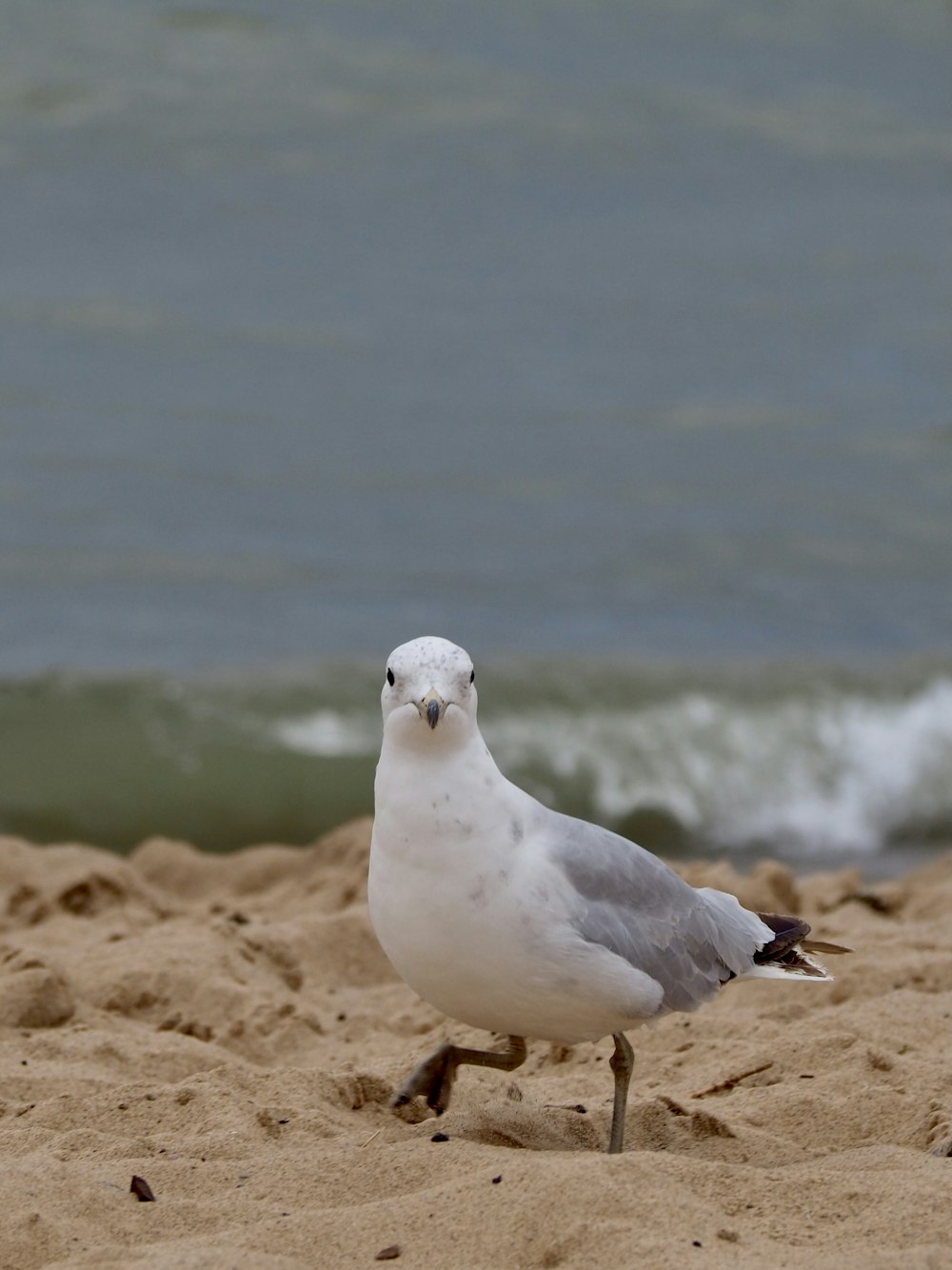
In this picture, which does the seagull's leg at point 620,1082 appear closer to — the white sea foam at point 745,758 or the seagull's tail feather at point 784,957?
the seagull's tail feather at point 784,957

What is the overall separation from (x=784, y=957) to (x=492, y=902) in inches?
34.2

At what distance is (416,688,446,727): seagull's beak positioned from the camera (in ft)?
10.3

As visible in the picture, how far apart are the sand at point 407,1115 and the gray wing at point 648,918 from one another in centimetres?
28

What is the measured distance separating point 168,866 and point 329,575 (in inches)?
133

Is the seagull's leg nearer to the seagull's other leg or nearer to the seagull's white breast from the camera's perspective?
the seagull's white breast

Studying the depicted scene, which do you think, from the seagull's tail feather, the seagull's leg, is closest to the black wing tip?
the seagull's tail feather

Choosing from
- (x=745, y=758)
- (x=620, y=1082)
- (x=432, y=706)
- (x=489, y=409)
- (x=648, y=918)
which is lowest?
(x=620, y=1082)

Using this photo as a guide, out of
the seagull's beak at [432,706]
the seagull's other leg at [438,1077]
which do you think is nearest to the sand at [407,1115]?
the seagull's other leg at [438,1077]

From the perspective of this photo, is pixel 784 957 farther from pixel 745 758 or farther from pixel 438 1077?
pixel 745 758

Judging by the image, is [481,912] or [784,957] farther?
[784,957]

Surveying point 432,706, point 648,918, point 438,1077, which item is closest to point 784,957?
point 648,918

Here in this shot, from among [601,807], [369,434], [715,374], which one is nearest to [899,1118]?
[601,807]

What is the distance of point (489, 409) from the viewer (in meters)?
11.4

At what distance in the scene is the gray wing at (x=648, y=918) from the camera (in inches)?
129
